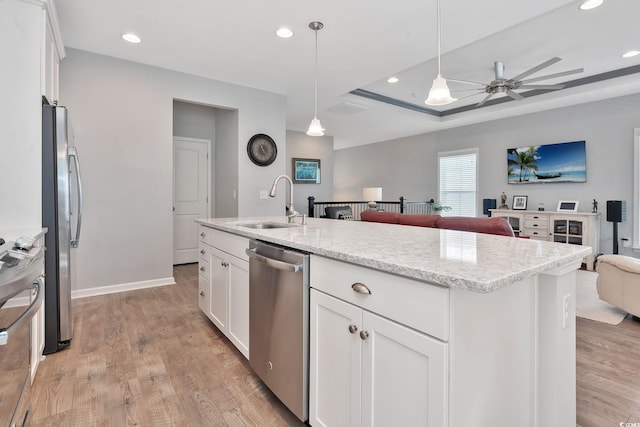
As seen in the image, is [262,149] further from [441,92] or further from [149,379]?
[149,379]

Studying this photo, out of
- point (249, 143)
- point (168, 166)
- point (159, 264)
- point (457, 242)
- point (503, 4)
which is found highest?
point (503, 4)

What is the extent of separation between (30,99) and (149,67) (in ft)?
6.26

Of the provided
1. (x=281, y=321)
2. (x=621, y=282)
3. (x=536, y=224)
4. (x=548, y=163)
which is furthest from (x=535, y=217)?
(x=281, y=321)

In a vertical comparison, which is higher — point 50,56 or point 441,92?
point 50,56

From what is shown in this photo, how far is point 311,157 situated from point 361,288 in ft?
22.5

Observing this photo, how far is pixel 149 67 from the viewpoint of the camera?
3.84m

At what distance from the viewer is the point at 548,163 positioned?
18.5 feet

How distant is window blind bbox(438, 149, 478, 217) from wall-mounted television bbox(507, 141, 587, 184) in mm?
782

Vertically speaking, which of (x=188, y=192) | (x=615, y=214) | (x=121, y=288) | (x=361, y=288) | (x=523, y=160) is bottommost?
(x=121, y=288)

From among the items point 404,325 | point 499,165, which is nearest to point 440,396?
point 404,325

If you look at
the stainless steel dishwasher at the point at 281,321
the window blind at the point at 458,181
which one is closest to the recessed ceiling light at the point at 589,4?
the stainless steel dishwasher at the point at 281,321

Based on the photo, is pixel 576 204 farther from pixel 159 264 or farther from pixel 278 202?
pixel 159 264

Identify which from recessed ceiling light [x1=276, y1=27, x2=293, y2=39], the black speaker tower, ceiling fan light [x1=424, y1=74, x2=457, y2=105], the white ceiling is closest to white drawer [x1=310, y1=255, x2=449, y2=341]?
ceiling fan light [x1=424, y1=74, x2=457, y2=105]

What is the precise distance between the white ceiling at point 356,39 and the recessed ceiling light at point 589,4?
7 cm
